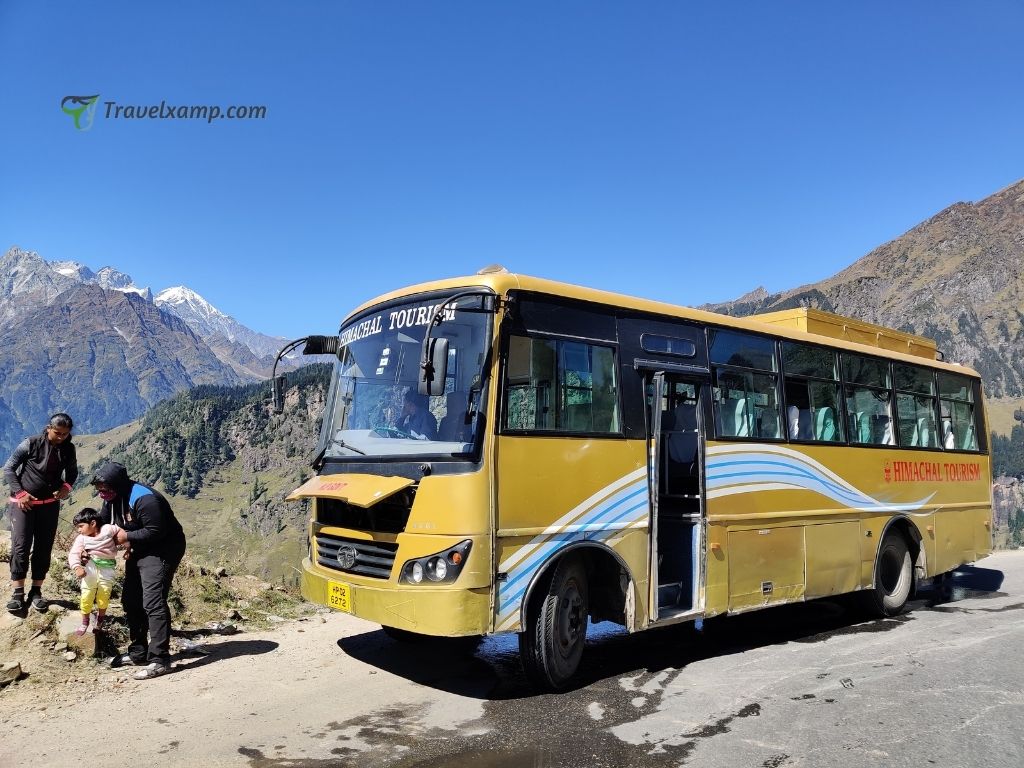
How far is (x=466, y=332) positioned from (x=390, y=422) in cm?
103

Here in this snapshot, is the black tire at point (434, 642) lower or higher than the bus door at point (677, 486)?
lower

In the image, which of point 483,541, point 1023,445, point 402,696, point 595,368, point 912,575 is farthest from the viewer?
point 1023,445

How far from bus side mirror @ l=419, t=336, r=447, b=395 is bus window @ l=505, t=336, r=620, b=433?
66 cm

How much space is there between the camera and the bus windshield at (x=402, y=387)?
604 cm

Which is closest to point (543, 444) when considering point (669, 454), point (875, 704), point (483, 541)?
point (483, 541)

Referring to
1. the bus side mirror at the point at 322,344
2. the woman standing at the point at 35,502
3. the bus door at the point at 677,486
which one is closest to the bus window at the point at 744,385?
the bus door at the point at 677,486

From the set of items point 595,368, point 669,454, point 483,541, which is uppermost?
point 595,368

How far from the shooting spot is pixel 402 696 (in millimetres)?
6188

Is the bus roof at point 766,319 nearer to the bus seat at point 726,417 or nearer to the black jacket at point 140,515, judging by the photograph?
the bus seat at point 726,417

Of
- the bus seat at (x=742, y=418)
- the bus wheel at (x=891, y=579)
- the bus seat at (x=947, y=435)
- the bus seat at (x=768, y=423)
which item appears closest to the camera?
the bus seat at (x=742, y=418)

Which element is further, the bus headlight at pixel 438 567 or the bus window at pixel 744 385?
the bus window at pixel 744 385

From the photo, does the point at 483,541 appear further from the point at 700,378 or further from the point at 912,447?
the point at 912,447

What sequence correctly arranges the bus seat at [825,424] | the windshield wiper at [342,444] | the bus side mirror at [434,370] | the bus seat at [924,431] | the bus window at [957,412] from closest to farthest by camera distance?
the bus side mirror at [434,370]
the windshield wiper at [342,444]
the bus seat at [825,424]
the bus seat at [924,431]
the bus window at [957,412]

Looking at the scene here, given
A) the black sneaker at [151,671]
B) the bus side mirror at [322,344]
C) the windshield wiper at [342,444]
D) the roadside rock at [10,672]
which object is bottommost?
the black sneaker at [151,671]
